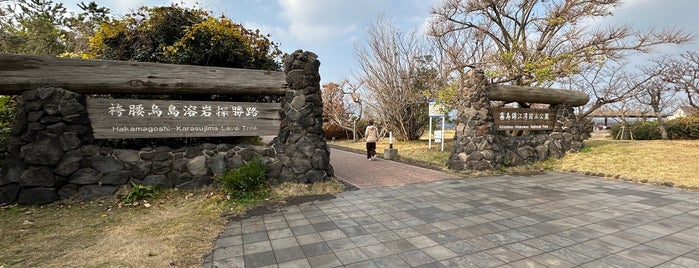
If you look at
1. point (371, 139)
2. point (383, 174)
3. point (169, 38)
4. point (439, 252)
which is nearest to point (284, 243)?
point (439, 252)

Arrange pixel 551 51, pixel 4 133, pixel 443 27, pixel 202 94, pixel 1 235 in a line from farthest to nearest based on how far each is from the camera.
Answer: pixel 443 27
pixel 551 51
pixel 202 94
pixel 4 133
pixel 1 235

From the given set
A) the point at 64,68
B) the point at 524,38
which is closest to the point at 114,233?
the point at 64,68

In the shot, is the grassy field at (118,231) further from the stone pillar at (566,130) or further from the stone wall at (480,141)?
the stone pillar at (566,130)

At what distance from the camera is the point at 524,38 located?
1330cm

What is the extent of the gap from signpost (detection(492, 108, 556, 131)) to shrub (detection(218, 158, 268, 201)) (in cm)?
681

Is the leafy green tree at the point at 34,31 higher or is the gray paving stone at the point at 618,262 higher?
the leafy green tree at the point at 34,31

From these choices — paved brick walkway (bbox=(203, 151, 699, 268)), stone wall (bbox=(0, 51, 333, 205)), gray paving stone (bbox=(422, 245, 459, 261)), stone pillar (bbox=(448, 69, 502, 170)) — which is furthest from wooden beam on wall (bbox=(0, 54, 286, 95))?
stone pillar (bbox=(448, 69, 502, 170))

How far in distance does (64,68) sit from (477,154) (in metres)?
9.00

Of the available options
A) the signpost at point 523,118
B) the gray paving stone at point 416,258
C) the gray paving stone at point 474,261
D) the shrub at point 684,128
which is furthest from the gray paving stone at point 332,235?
the shrub at point 684,128

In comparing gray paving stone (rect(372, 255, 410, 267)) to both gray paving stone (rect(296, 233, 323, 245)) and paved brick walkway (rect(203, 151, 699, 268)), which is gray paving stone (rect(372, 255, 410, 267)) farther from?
gray paving stone (rect(296, 233, 323, 245))

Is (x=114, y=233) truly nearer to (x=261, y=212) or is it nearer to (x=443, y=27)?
(x=261, y=212)

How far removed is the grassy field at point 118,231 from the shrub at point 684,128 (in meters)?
21.3

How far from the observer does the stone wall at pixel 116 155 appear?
15.3 ft

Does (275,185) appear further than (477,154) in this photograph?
No
